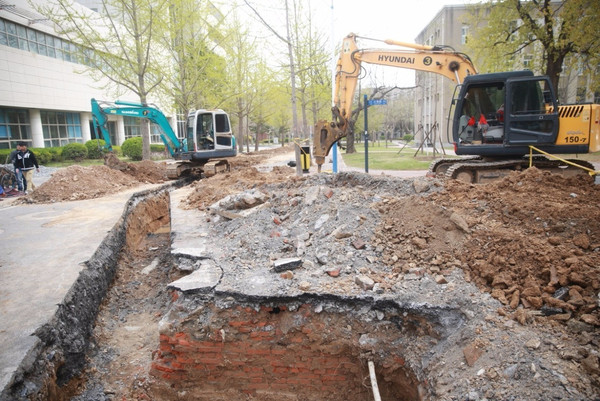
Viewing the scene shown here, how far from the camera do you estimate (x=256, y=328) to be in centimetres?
409

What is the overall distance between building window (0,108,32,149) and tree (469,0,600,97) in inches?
956

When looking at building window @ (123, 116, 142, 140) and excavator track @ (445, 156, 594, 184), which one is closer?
excavator track @ (445, 156, 594, 184)

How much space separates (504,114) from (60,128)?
89.3ft

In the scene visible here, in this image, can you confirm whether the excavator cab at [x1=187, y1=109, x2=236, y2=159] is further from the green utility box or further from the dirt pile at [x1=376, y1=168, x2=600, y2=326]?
the dirt pile at [x1=376, y1=168, x2=600, y2=326]

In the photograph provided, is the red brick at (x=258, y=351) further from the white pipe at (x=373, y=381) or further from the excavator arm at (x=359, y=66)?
the excavator arm at (x=359, y=66)

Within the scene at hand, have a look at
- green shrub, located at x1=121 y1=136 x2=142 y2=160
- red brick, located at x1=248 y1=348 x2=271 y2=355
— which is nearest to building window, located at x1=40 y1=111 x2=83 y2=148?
green shrub, located at x1=121 y1=136 x2=142 y2=160

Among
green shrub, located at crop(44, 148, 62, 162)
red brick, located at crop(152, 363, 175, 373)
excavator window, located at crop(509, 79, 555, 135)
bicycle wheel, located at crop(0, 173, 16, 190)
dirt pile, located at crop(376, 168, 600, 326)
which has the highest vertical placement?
excavator window, located at crop(509, 79, 555, 135)

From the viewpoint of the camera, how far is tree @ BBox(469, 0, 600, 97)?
12.8 metres

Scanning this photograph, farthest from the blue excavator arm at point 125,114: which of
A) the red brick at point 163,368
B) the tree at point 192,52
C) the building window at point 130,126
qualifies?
the building window at point 130,126

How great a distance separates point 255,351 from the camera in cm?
409

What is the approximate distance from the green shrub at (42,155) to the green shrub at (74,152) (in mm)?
1321

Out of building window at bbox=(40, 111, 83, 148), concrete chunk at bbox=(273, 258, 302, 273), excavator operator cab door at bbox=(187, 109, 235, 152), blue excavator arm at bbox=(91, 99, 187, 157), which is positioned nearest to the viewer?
concrete chunk at bbox=(273, 258, 302, 273)

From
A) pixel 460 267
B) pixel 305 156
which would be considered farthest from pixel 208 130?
pixel 460 267

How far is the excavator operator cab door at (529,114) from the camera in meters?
7.75
